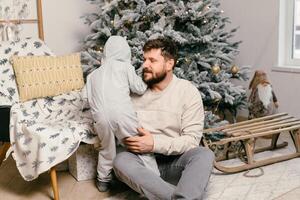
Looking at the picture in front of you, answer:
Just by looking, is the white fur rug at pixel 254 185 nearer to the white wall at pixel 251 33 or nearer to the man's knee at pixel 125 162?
the man's knee at pixel 125 162

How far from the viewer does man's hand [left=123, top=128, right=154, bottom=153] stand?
201 centimetres

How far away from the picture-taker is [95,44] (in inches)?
125

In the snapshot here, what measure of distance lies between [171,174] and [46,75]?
1.25 metres

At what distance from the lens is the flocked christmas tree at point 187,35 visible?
2910 mm

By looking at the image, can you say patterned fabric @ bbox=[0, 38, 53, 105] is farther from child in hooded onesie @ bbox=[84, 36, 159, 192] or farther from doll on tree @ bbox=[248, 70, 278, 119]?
doll on tree @ bbox=[248, 70, 278, 119]

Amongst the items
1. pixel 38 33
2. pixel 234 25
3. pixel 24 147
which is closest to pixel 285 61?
pixel 234 25

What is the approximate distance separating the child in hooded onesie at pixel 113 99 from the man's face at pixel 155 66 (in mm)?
67

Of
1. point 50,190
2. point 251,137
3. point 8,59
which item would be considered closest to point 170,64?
point 251,137

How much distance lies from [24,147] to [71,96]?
30.2 inches

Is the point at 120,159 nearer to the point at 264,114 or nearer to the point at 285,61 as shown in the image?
the point at 264,114

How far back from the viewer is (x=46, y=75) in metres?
2.79

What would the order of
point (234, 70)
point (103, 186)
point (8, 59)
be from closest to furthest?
point (103, 186) → point (8, 59) → point (234, 70)

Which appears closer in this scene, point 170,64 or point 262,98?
point 170,64

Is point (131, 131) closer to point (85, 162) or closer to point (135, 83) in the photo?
point (135, 83)
